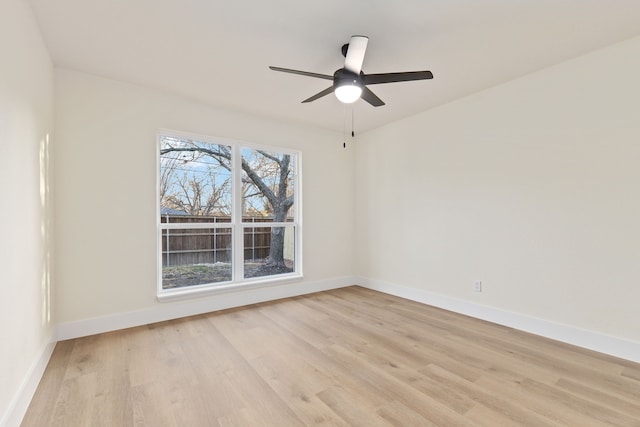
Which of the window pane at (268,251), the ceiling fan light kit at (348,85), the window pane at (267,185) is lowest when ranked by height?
the window pane at (268,251)

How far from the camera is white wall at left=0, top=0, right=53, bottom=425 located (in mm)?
1587

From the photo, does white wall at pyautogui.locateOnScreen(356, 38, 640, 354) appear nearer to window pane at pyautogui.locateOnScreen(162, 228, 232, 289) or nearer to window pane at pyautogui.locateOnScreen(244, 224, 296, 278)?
window pane at pyautogui.locateOnScreen(244, 224, 296, 278)

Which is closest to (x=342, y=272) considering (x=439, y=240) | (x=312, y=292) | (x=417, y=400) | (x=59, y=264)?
(x=312, y=292)

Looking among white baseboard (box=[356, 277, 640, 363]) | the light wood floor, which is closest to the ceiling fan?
the light wood floor

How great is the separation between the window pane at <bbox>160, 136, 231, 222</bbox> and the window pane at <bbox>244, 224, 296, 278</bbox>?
53 cm

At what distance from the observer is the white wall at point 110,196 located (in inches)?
112

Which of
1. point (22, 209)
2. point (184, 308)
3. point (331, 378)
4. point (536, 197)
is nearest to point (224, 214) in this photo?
point (184, 308)

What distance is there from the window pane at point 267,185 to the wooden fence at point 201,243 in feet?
0.68

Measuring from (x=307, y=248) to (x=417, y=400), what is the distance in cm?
289

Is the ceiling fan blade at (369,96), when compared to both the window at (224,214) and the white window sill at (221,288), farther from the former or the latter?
the white window sill at (221,288)

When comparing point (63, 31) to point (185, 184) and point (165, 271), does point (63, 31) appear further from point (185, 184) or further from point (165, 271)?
point (165, 271)

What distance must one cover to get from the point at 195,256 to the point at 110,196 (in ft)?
3.74

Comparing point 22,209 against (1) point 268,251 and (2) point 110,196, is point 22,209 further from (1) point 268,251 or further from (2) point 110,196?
(1) point 268,251

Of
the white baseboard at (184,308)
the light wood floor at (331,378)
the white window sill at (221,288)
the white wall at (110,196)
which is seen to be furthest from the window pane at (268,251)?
the light wood floor at (331,378)
